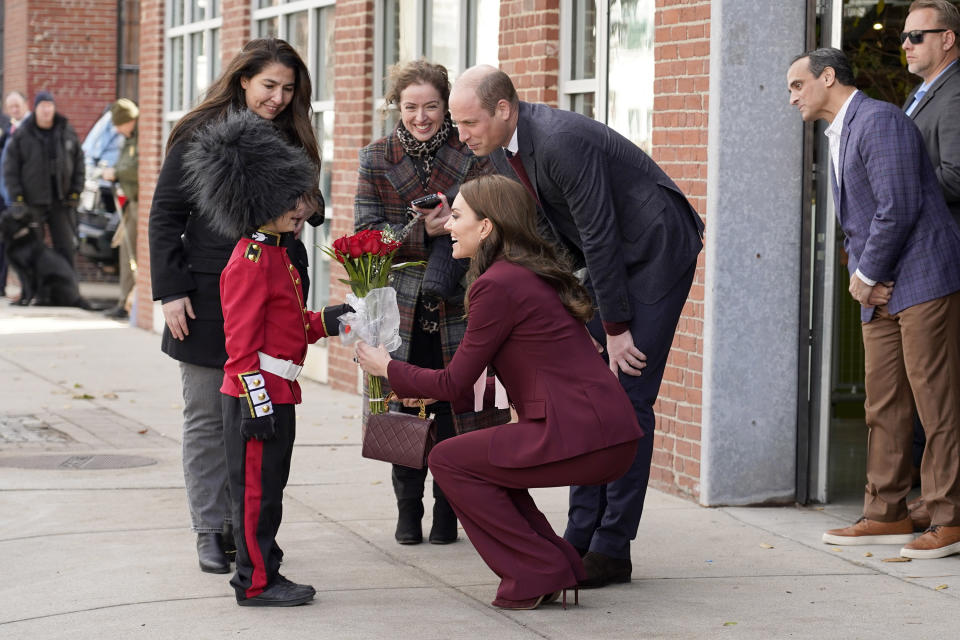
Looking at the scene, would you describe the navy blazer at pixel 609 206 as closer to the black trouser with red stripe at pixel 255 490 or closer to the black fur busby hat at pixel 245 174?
the black fur busby hat at pixel 245 174

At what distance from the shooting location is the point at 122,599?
558 centimetres

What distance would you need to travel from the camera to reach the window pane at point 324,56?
39.8 ft

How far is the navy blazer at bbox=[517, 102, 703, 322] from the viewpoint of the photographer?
546 centimetres

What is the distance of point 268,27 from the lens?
13375mm

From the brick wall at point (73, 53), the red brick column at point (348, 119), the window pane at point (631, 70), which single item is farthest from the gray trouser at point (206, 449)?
the brick wall at point (73, 53)

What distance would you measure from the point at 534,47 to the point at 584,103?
44 centimetres

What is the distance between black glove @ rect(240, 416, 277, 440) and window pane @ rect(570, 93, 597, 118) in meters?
3.79

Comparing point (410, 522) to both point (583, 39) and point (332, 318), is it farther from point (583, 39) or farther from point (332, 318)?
point (583, 39)

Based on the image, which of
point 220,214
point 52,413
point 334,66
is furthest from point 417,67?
point 334,66

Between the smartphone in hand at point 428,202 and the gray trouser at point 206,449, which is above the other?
the smartphone in hand at point 428,202

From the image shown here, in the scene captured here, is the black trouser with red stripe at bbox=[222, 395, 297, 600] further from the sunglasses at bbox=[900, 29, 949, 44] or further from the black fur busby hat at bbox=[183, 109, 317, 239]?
the sunglasses at bbox=[900, 29, 949, 44]

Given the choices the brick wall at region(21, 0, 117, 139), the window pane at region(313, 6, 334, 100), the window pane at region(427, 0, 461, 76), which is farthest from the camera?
the brick wall at region(21, 0, 117, 139)

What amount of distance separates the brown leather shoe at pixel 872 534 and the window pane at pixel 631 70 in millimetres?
2313

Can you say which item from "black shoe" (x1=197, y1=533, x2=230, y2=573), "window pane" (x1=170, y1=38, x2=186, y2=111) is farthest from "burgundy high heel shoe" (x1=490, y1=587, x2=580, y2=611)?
"window pane" (x1=170, y1=38, x2=186, y2=111)
